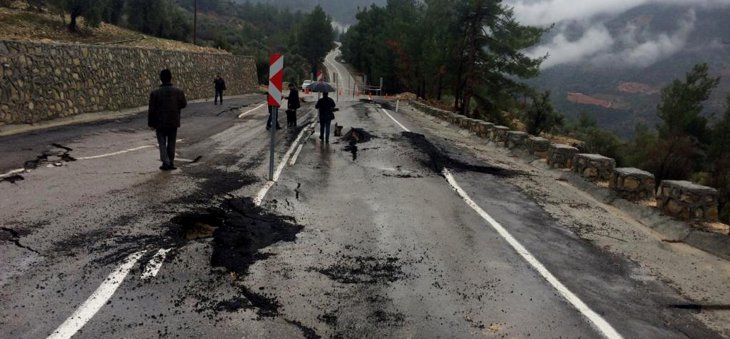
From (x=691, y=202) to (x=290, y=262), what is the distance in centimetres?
648

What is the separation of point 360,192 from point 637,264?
469cm

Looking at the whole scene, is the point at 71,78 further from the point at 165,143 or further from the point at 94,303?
the point at 94,303

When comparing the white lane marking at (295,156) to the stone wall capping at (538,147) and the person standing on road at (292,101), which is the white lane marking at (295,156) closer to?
the person standing on road at (292,101)

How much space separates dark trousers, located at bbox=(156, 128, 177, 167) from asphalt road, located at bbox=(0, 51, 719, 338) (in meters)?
0.27

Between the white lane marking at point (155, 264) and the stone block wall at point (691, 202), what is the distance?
7.67 m

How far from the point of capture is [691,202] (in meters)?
7.79

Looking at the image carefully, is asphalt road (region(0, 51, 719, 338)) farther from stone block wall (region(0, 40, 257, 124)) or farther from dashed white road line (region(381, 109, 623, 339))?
stone block wall (region(0, 40, 257, 124))

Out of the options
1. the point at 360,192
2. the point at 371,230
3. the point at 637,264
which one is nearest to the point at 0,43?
the point at 360,192

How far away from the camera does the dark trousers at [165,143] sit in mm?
9711

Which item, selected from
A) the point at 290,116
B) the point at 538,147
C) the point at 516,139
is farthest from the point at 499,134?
the point at 290,116

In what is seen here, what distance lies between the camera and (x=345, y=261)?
5508mm

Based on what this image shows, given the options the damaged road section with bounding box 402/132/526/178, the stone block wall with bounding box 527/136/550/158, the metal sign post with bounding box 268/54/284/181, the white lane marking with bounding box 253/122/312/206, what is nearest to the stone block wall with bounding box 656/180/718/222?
the damaged road section with bounding box 402/132/526/178

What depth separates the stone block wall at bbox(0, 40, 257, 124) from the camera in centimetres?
1329

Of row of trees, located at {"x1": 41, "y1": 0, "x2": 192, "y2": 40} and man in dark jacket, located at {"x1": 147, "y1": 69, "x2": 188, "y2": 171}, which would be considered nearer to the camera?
man in dark jacket, located at {"x1": 147, "y1": 69, "x2": 188, "y2": 171}
